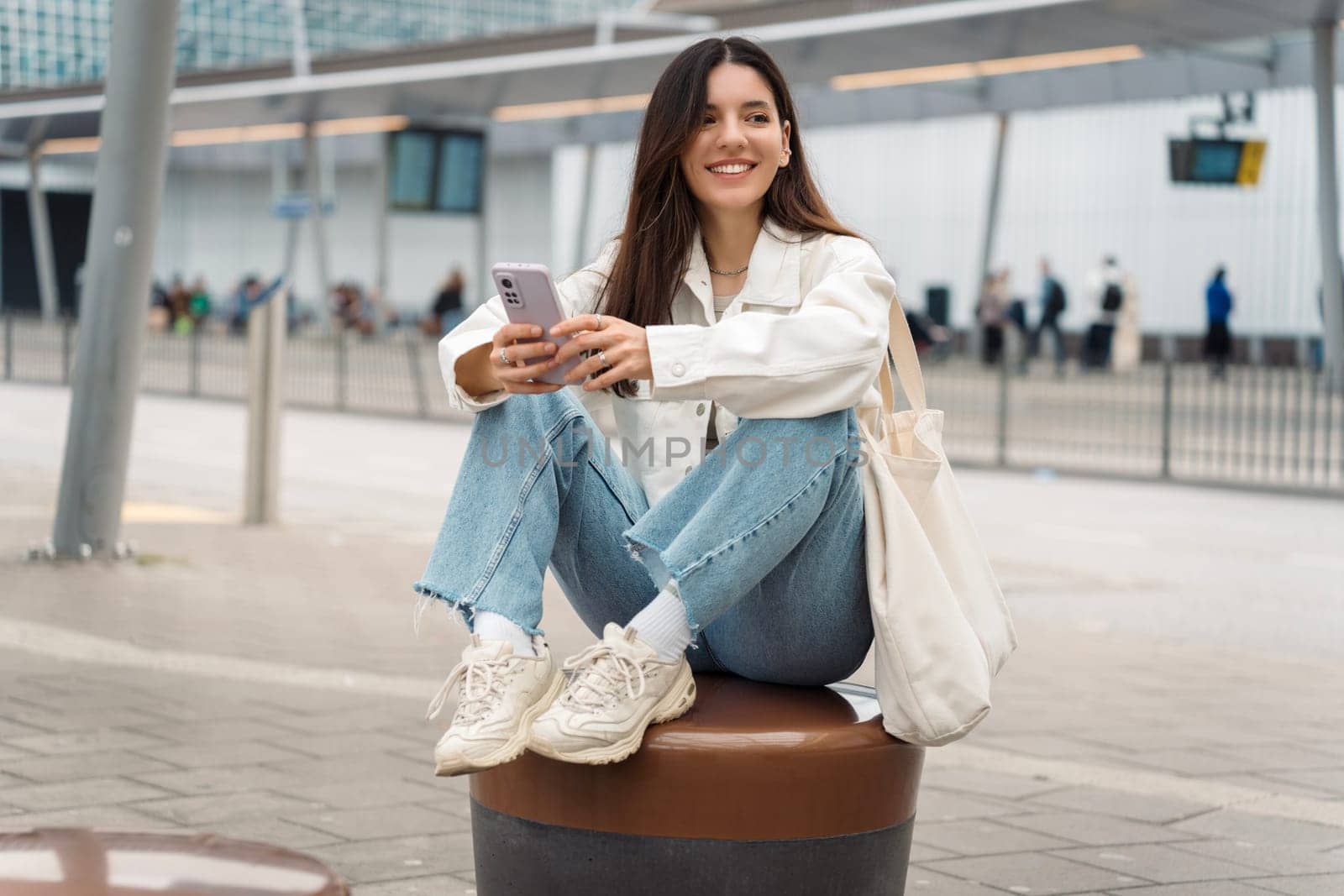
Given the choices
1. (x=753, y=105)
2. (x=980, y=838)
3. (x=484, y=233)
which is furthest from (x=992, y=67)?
(x=753, y=105)

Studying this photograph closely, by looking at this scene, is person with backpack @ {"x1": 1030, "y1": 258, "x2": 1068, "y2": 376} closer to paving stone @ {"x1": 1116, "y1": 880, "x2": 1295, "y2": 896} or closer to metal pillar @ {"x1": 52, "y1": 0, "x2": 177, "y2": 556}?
metal pillar @ {"x1": 52, "y1": 0, "x2": 177, "y2": 556}

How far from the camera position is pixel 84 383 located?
26.2 ft

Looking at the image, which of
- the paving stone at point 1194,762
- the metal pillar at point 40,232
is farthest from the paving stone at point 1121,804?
the metal pillar at point 40,232

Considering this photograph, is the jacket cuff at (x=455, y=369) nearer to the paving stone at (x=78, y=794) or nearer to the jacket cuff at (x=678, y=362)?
the jacket cuff at (x=678, y=362)

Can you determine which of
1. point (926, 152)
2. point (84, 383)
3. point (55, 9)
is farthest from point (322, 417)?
point (926, 152)

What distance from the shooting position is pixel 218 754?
14.8 ft

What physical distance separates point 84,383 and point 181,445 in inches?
308

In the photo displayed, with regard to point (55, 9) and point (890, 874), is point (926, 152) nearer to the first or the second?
point (55, 9)

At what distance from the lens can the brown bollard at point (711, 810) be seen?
109 inches

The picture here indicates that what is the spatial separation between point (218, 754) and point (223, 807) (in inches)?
22.1

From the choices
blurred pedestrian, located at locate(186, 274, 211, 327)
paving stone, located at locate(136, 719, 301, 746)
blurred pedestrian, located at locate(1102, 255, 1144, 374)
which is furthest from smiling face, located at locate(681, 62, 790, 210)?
blurred pedestrian, located at locate(186, 274, 211, 327)

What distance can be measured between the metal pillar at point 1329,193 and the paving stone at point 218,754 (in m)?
18.3

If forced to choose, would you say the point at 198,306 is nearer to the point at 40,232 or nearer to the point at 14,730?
the point at 40,232

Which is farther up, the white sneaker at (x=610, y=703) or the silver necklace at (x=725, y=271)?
the silver necklace at (x=725, y=271)
